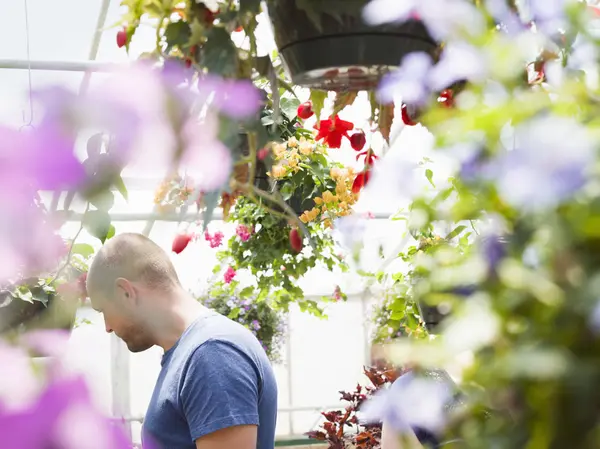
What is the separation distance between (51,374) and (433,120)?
0.28m

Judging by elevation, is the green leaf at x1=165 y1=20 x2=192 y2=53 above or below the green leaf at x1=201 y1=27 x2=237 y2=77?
above

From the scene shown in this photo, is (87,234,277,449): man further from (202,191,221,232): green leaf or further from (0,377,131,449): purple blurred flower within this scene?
(0,377,131,449): purple blurred flower

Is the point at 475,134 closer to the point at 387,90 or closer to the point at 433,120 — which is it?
the point at 433,120

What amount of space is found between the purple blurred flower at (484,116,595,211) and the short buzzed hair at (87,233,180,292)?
5.28 feet

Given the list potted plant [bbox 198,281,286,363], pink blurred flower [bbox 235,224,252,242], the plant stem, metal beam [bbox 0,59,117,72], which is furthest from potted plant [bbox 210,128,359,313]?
potted plant [bbox 198,281,286,363]

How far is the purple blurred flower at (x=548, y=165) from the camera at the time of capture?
0.43 m

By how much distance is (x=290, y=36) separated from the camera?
96 cm

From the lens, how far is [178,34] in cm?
88

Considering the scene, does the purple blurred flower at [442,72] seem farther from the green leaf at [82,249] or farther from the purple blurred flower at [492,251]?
the green leaf at [82,249]

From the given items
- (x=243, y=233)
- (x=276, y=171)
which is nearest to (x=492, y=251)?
(x=276, y=171)

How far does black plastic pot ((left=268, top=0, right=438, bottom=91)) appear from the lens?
0.94 m

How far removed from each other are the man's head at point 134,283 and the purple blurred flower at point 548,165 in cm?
161

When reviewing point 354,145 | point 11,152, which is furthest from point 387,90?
point 354,145

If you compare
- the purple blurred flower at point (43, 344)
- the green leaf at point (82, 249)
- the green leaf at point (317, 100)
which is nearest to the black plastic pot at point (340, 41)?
the green leaf at point (317, 100)
